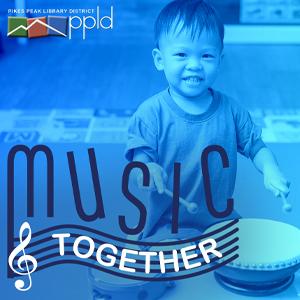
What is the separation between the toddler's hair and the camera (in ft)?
3.77

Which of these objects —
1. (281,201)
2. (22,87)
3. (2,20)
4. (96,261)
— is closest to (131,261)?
(96,261)

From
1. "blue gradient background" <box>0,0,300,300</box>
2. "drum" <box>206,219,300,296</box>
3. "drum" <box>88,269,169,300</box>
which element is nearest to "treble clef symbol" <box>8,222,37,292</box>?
"blue gradient background" <box>0,0,300,300</box>

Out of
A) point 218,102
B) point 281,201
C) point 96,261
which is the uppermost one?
point 218,102

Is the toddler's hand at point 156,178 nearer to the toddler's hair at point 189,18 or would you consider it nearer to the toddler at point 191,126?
the toddler at point 191,126

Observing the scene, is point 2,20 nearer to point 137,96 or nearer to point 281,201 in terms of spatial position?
point 137,96

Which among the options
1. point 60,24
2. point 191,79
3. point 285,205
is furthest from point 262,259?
point 60,24

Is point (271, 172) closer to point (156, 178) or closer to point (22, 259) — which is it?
point (156, 178)

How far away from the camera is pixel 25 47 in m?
1.25

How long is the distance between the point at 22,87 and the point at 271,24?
20.7 inches

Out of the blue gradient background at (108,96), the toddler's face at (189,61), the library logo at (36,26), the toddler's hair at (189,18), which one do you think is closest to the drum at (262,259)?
the blue gradient background at (108,96)

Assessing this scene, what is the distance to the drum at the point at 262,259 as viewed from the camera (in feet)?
3.72

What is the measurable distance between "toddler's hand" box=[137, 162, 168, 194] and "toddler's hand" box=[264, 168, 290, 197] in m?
0.20

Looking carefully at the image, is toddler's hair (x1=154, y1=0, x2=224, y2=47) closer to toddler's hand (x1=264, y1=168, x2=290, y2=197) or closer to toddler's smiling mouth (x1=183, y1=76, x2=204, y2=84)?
toddler's smiling mouth (x1=183, y1=76, x2=204, y2=84)

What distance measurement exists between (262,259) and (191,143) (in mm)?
252
